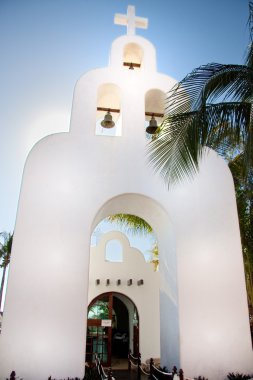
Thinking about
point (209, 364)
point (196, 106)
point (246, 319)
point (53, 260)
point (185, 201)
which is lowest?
point (209, 364)

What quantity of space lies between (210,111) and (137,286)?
9.24m

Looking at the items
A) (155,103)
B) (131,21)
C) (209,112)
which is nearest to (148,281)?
(155,103)

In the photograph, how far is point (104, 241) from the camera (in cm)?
1367

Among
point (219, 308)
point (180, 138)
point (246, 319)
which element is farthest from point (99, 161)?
point (246, 319)

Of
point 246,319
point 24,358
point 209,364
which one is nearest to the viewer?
point 24,358

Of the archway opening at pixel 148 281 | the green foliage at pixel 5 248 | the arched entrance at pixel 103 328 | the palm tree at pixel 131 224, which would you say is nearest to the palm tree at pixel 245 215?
the archway opening at pixel 148 281

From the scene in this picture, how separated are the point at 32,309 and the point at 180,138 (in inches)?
187

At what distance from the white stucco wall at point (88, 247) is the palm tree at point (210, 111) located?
99.1 inches

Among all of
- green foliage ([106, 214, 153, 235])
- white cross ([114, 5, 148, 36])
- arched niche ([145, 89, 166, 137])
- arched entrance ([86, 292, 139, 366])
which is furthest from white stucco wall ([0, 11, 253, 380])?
green foliage ([106, 214, 153, 235])

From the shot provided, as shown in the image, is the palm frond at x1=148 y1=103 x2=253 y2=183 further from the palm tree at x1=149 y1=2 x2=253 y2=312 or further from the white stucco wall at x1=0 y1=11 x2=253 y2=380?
the white stucco wall at x1=0 y1=11 x2=253 y2=380

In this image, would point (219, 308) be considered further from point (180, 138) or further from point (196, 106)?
point (196, 106)

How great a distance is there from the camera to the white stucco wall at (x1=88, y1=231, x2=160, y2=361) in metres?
12.4

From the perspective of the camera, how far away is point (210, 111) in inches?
227

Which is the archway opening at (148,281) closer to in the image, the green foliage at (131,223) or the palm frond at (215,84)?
the green foliage at (131,223)
